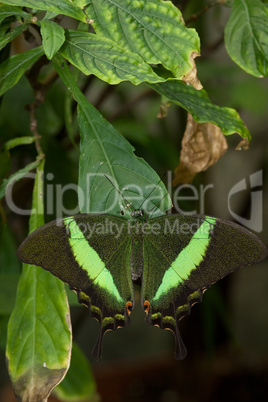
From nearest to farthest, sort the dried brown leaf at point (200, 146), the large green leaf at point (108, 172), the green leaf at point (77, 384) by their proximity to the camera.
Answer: the large green leaf at point (108, 172), the dried brown leaf at point (200, 146), the green leaf at point (77, 384)

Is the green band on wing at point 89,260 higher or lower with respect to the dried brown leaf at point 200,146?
lower

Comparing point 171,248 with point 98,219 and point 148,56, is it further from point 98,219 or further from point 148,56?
point 148,56

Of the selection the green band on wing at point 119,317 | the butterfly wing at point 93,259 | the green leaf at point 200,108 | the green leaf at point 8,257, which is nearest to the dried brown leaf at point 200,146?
the green leaf at point 200,108

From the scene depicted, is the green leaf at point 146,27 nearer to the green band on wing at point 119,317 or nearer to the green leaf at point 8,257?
the green band on wing at point 119,317

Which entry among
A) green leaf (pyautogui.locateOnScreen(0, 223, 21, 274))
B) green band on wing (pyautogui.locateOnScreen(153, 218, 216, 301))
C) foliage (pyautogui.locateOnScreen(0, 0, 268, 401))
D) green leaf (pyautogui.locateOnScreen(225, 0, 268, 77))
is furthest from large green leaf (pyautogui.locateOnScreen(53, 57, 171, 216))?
green leaf (pyautogui.locateOnScreen(0, 223, 21, 274))

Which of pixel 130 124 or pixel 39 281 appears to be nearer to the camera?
pixel 39 281

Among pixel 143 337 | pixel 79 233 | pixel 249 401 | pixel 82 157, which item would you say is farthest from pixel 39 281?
pixel 143 337

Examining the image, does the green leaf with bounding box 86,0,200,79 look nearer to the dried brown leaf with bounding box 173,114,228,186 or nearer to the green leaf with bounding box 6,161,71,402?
the dried brown leaf with bounding box 173,114,228,186

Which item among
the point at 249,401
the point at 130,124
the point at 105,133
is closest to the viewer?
the point at 105,133
